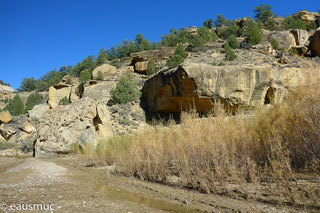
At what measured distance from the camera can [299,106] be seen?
3736 mm

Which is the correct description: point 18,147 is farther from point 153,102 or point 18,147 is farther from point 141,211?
point 141,211

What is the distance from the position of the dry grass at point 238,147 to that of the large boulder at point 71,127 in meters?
4.88

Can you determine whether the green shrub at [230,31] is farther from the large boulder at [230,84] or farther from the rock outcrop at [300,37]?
the large boulder at [230,84]

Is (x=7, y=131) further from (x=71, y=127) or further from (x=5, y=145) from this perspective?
(x=71, y=127)

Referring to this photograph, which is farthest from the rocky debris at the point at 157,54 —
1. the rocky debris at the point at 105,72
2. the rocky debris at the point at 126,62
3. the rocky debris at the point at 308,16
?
the rocky debris at the point at 308,16

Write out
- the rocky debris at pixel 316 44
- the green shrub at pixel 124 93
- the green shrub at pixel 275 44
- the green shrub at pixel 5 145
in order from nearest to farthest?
the green shrub at pixel 5 145
the green shrub at pixel 124 93
the rocky debris at pixel 316 44
the green shrub at pixel 275 44

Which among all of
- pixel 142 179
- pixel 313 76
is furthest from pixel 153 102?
pixel 313 76

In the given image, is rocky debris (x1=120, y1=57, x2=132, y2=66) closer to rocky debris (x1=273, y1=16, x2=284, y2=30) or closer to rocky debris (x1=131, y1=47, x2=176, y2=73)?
rocky debris (x1=131, y1=47, x2=176, y2=73)

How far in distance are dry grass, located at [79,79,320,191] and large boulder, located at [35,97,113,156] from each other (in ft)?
16.0

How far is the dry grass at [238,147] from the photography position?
3297 millimetres

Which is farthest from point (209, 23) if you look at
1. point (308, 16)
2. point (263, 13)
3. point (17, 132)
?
point (17, 132)

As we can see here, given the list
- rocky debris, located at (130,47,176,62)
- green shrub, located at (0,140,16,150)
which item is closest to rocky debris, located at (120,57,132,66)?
rocky debris, located at (130,47,176,62)

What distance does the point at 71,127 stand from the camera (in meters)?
10.1

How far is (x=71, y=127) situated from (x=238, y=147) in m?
8.48
